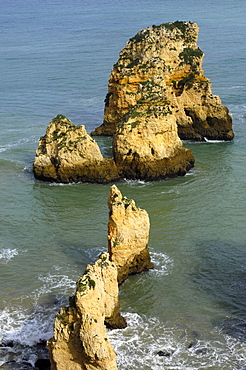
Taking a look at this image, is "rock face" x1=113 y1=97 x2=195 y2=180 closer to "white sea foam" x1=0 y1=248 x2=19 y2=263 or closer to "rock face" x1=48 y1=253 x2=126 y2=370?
"white sea foam" x1=0 y1=248 x2=19 y2=263

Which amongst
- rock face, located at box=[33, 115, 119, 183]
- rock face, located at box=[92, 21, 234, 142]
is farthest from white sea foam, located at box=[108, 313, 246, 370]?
rock face, located at box=[92, 21, 234, 142]

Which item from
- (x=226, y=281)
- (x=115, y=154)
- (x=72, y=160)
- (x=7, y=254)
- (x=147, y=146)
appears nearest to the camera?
(x=226, y=281)

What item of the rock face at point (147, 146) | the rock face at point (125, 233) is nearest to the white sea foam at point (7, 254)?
the rock face at point (125, 233)

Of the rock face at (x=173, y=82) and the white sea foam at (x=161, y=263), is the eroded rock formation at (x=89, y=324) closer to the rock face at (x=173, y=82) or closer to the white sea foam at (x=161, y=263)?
the white sea foam at (x=161, y=263)

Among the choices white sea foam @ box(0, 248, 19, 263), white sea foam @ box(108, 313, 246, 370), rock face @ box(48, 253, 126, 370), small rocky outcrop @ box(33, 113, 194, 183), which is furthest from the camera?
small rocky outcrop @ box(33, 113, 194, 183)

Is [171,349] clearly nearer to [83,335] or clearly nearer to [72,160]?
[83,335]

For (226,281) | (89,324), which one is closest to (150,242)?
(226,281)

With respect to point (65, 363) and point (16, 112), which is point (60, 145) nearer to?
point (16, 112)
